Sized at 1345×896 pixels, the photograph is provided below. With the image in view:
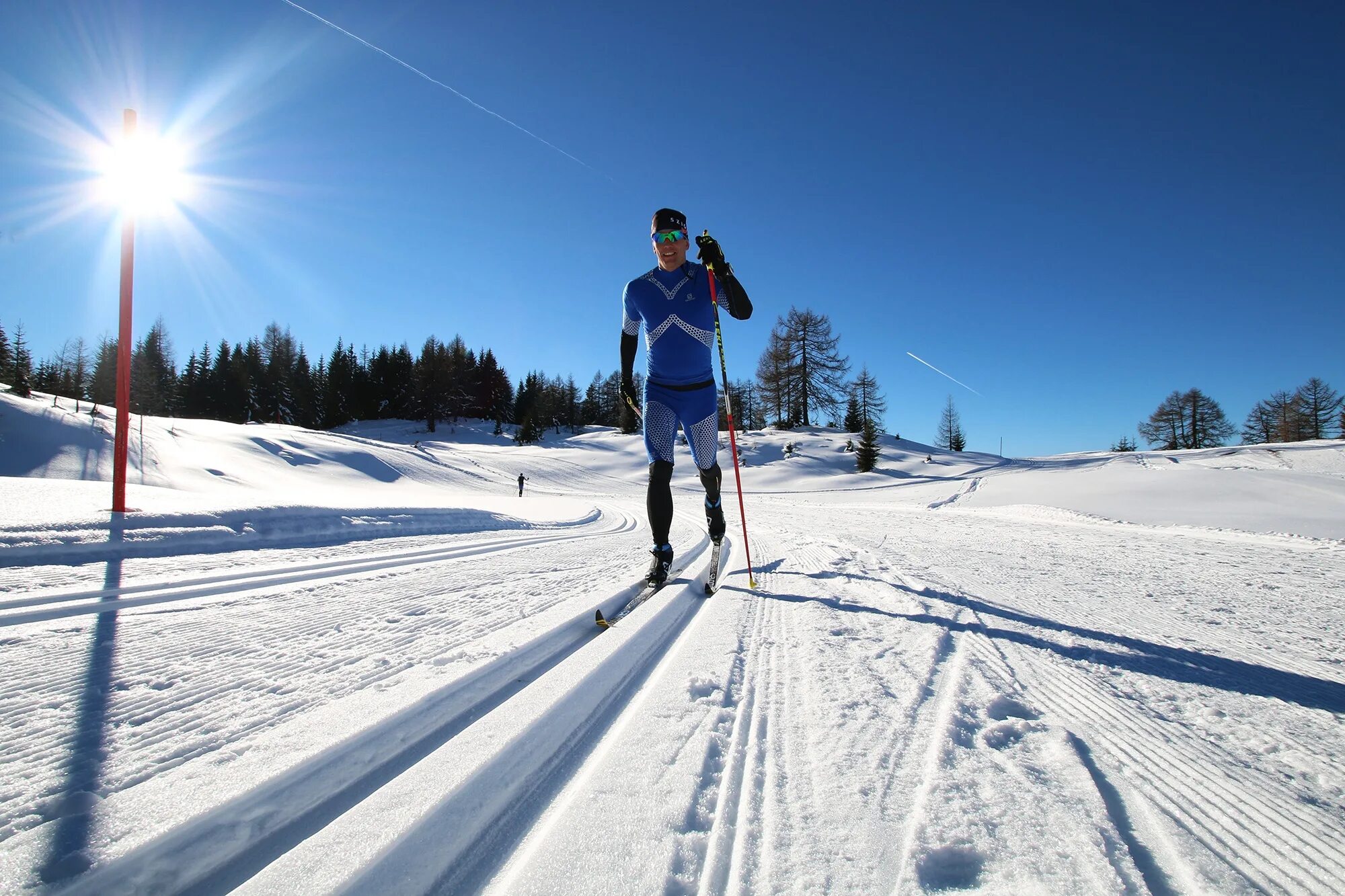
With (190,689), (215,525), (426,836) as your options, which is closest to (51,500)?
(215,525)

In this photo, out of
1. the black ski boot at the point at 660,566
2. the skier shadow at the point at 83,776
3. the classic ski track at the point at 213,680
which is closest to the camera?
the skier shadow at the point at 83,776

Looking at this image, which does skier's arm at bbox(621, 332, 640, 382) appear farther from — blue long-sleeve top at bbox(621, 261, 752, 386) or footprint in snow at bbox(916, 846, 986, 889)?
footprint in snow at bbox(916, 846, 986, 889)

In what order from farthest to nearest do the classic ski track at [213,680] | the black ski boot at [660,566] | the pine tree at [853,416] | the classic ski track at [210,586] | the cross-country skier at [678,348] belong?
the pine tree at [853,416] → the cross-country skier at [678,348] → the black ski boot at [660,566] → the classic ski track at [210,586] → the classic ski track at [213,680]

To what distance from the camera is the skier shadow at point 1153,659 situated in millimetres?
1274

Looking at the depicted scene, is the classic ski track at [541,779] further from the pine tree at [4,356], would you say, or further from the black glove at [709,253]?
the pine tree at [4,356]

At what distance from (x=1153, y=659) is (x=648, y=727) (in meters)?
1.53

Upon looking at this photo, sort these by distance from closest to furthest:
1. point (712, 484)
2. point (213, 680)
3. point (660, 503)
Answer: point (213, 680) < point (660, 503) < point (712, 484)

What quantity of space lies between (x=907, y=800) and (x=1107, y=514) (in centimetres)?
951

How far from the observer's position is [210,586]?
212cm

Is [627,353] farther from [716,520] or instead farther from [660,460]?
[716,520]

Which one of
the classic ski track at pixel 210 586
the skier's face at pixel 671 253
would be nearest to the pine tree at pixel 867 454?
the skier's face at pixel 671 253

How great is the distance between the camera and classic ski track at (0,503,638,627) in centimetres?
169

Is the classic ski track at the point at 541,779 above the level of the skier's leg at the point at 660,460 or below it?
below

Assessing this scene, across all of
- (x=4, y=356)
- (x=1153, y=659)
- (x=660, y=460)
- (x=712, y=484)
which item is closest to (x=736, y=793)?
(x=1153, y=659)
